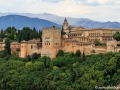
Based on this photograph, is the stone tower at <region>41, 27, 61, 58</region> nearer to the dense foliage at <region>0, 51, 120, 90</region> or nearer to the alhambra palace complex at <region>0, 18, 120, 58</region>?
the alhambra palace complex at <region>0, 18, 120, 58</region>

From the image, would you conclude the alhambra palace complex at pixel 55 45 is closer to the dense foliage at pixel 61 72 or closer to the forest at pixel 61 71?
the forest at pixel 61 71

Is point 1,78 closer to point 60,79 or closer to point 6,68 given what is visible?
point 6,68

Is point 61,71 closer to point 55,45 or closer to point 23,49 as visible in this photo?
point 55,45

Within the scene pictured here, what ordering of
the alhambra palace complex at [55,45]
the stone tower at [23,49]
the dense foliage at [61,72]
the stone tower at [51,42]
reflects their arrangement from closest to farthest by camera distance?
1. the dense foliage at [61,72]
2. the alhambra palace complex at [55,45]
3. the stone tower at [51,42]
4. the stone tower at [23,49]

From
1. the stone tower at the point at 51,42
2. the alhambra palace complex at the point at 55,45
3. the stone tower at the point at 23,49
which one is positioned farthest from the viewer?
the stone tower at the point at 23,49

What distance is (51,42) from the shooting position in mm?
37156

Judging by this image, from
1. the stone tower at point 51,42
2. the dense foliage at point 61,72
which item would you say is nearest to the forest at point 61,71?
the dense foliage at point 61,72

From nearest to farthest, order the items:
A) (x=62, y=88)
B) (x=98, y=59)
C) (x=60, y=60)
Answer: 1. (x=62, y=88)
2. (x=98, y=59)
3. (x=60, y=60)

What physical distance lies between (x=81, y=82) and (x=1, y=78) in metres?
9.36

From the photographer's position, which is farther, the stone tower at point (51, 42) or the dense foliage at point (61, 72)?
the stone tower at point (51, 42)

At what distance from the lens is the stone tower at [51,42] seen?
37069 millimetres

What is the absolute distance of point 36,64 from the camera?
3600 cm

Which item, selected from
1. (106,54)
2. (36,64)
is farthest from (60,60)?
(106,54)

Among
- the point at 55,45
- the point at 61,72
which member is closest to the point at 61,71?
the point at 61,72
